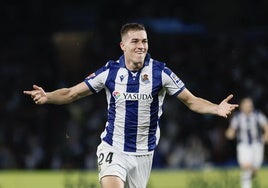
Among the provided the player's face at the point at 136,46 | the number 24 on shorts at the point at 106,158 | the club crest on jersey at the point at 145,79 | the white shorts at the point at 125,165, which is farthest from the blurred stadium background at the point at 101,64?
the player's face at the point at 136,46

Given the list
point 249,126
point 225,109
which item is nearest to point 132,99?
point 225,109

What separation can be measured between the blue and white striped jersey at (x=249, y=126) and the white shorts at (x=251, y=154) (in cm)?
10

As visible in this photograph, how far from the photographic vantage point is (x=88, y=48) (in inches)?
966

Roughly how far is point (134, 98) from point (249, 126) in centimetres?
909

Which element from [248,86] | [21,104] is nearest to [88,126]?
[21,104]

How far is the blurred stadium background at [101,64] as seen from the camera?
21016mm

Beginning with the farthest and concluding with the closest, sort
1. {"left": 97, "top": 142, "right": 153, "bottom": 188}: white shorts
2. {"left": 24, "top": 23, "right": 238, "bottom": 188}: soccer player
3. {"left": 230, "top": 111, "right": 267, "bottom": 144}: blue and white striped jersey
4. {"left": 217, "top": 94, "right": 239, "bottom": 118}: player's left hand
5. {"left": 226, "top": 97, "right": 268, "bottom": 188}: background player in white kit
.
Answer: {"left": 230, "top": 111, "right": 267, "bottom": 144}: blue and white striped jersey → {"left": 226, "top": 97, "right": 268, "bottom": 188}: background player in white kit → {"left": 24, "top": 23, "right": 238, "bottom": 188}: soccer player → {"left": 97, "top": 142, "right": 153, "bottom": 188}: white shorts → {"left": 217, "top": 94, "right": 239, "bottom": 118}: player's left hand

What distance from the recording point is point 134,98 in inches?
341

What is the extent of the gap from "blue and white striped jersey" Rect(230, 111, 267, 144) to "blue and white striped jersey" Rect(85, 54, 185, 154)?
8.81 meters

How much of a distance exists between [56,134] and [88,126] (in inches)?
31.8

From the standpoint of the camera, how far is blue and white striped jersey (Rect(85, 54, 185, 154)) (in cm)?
866

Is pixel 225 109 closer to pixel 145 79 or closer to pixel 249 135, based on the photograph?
pixel 145 79

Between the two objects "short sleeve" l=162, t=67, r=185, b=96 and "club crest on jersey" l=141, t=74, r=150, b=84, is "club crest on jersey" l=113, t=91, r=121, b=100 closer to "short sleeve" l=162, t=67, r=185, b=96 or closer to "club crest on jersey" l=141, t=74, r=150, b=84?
"club crest on jersey" l=141, t=74, r=150, b=84

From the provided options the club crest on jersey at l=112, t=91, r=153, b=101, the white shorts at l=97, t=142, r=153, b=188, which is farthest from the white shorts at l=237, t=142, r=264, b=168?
the club crest on jersey at l=112, t=91, r=153, b=101
